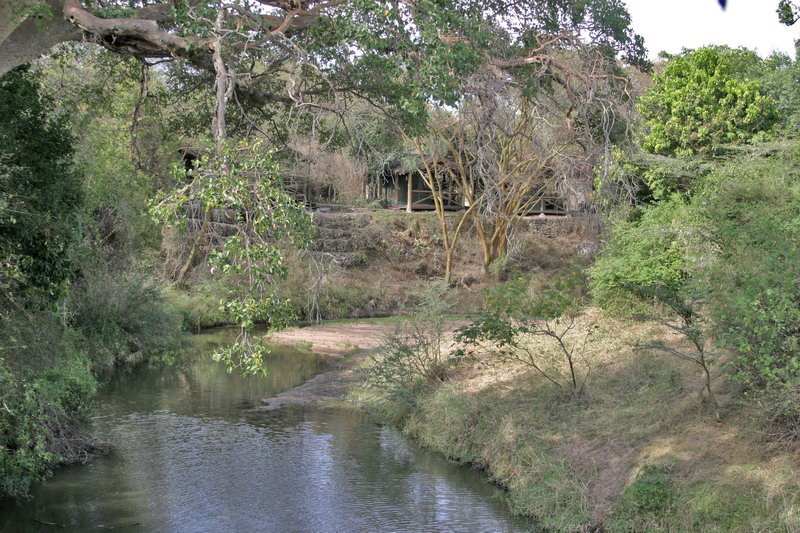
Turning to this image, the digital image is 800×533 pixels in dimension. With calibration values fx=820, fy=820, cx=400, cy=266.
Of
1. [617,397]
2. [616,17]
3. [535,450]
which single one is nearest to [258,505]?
[535,450]

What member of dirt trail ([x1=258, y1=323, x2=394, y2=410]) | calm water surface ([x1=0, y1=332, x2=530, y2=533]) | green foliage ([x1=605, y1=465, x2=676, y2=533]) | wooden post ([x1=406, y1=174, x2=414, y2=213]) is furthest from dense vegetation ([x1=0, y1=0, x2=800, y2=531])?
wooden post ([x1=406, y1=174, x2=414, y2=213])

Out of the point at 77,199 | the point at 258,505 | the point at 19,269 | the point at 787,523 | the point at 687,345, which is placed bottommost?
the point at 258,505

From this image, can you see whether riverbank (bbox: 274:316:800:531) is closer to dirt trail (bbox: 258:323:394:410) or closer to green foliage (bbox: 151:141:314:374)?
dirt trail (bbox: 258:323:394:410)

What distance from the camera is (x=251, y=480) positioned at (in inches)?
493

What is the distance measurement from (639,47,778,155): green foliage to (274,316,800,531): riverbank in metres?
4.72

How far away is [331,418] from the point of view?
54.6ft

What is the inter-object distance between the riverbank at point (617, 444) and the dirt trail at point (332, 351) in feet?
7.75

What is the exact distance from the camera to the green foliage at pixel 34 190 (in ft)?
30.1

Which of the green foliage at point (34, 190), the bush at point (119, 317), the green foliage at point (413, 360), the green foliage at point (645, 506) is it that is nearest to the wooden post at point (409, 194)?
the bush at point (119, 317)

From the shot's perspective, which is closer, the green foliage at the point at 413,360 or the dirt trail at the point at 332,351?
the green foliage at the point at 413,360

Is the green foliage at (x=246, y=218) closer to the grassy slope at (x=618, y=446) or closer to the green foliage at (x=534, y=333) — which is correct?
the grassy slope at (x=618, y=446)

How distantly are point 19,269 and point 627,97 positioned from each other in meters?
11.0

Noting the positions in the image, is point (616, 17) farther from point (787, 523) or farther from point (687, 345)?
point (787, 523)

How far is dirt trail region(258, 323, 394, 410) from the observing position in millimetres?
18516
